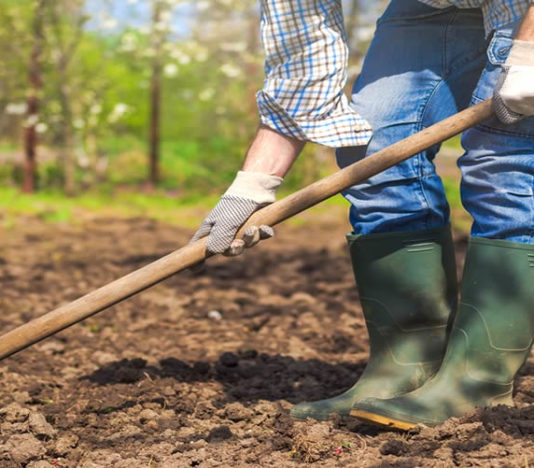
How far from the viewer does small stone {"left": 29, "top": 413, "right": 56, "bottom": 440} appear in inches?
95.5

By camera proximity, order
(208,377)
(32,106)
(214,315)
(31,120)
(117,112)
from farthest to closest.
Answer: (117,112), (32,106), (31,120), (214,315), (208,377)

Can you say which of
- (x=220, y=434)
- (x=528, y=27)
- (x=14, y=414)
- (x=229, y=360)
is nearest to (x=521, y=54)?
(x=528, y=27)

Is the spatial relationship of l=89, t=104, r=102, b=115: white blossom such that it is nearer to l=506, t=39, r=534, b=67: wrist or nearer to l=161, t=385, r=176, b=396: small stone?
l=161, t=385, r=176, b=396: small stone

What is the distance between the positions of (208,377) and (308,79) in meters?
1.20

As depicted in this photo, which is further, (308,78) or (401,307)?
(401,307)

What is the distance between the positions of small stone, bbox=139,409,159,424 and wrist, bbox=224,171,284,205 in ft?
2.47

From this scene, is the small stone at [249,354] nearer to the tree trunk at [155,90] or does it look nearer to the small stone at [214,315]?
the small stone at [214,315]

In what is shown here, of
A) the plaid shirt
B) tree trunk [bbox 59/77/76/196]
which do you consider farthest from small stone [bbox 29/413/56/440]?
tree trunk [bbox 59/77/76/196]

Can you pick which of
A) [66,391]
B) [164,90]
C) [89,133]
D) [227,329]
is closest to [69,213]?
[89,133]

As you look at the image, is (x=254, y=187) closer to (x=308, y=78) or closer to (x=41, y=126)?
(x=308, y=78)

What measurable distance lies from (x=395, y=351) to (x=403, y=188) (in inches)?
20.4

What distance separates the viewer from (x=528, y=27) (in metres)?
2.16

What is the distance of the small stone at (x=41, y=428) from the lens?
2.43 metres

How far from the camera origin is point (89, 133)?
984 centimetres
